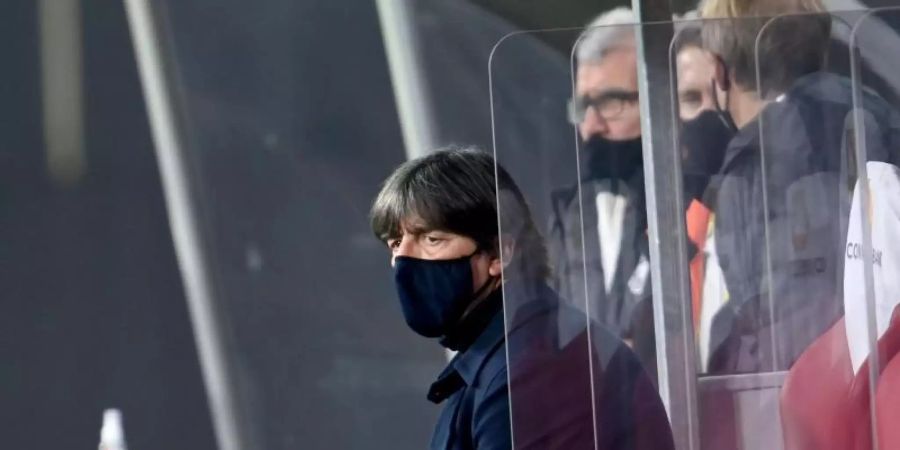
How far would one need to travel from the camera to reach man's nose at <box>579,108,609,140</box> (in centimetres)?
164

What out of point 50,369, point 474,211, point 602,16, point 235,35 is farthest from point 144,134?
point 474,211

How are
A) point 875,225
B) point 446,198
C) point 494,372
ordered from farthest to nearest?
point 446,198, point 494,372, point 875,225

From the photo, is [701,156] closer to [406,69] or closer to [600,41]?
[600,41]

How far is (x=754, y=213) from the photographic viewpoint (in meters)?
1.64

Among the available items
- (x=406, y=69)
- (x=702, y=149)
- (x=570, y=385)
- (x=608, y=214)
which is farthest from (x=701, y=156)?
(x=406, y=69)

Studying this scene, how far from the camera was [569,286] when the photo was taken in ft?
5.37

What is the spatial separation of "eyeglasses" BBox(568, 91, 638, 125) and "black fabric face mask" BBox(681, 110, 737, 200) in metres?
0.08

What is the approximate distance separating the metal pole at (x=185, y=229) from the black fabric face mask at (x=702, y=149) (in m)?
2.03

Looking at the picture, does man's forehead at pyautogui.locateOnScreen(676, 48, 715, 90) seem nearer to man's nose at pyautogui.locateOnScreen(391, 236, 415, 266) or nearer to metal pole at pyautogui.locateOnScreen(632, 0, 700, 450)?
metal pole at pyautogui.locateOnScreen(632, 0, 700, 450)

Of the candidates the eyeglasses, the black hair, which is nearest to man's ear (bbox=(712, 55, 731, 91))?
the eyeglasses

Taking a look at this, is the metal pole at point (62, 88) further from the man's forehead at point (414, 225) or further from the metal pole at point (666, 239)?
the metal pole at point (666, 239)

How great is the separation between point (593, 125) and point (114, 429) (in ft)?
7.11

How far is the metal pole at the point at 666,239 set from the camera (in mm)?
1622

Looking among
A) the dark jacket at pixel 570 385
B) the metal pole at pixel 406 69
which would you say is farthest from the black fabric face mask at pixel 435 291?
the metal pole at pixel 406 69
